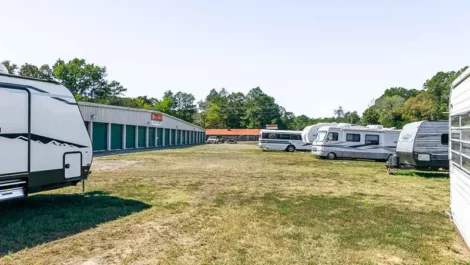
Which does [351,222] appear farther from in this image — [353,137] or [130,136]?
[130,136]

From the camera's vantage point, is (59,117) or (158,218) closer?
(158,218)

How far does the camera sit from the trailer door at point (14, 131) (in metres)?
5.90

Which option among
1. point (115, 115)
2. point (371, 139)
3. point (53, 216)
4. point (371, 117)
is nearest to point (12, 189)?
point (53, 216)

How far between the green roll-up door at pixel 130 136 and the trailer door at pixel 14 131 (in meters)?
28.4

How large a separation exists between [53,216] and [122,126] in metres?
27.7

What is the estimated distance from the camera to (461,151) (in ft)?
17.6

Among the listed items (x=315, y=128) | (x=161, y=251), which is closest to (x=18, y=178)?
(x=161, y=251)

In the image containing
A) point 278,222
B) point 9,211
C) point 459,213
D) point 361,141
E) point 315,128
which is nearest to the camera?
point 459,213

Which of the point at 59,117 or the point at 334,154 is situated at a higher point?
the point at 59,117

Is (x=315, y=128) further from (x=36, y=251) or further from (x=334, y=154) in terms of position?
(x=36, y=251)

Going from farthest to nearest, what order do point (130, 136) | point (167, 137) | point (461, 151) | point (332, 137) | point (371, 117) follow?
point (371, 117), point (167, 137), point (130, 136), point (332, 137), point (461, 151)

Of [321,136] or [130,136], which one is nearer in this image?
[321,136]

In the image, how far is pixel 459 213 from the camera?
5.39 metres

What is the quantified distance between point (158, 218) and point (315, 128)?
25491mm
